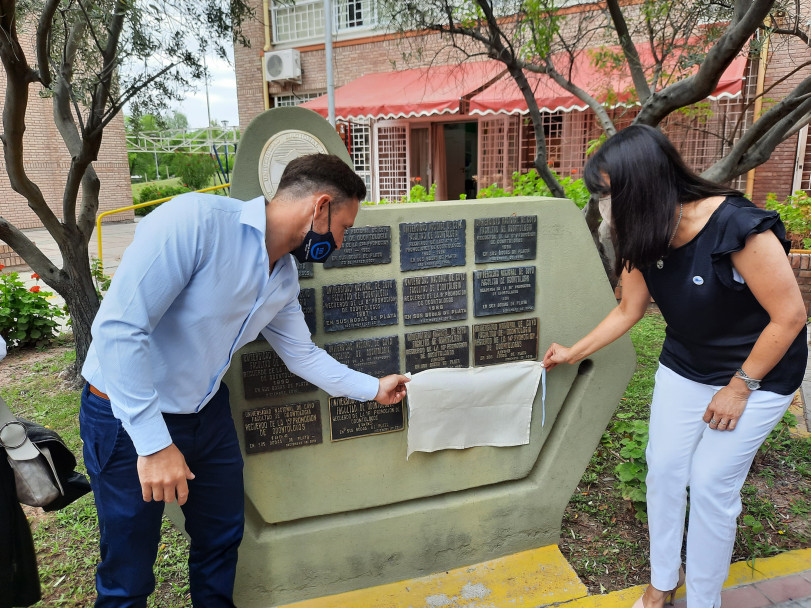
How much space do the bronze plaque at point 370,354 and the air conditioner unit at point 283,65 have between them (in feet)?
44.2

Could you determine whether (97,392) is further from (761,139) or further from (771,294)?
(761,139)

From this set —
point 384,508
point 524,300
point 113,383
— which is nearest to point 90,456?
point 113,383

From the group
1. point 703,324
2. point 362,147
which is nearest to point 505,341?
point 703,324

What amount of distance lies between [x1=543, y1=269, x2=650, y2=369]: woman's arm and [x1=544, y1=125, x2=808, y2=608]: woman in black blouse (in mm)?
13

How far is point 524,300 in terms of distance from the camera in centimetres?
283

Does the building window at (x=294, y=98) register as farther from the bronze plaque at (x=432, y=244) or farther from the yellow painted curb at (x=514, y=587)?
the yellow painted curb at (x=514, y=587)

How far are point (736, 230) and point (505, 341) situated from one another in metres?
1.13

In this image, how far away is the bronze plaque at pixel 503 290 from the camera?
9.01 feet

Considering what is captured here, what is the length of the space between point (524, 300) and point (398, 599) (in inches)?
58.3

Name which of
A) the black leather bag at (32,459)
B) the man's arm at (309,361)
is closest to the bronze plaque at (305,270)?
the man's arm at (309,361)

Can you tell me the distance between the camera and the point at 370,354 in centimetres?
264

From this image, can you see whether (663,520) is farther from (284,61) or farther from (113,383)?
(284,61)

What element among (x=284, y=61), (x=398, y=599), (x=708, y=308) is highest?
(x=284, y=61)

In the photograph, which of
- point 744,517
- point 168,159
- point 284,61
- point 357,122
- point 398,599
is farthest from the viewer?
point 168,159
